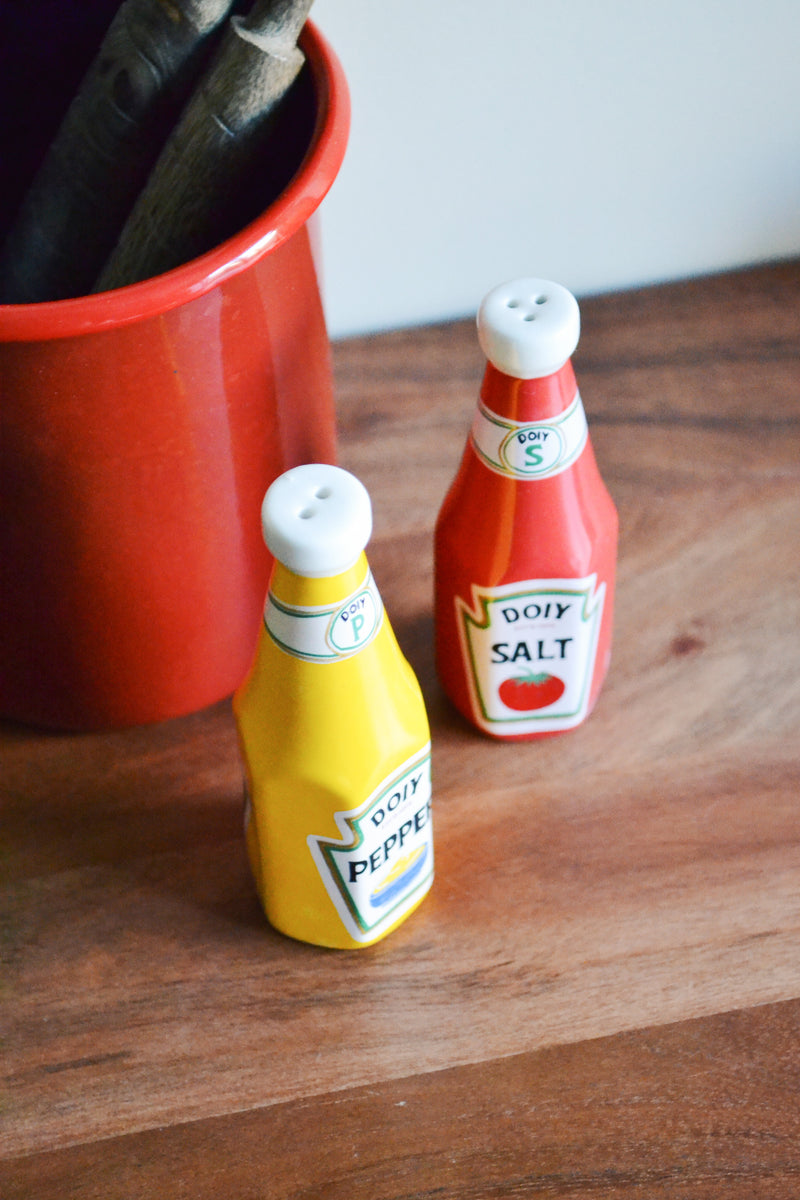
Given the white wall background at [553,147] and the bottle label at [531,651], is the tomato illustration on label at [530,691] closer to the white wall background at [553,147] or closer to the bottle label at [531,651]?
the bottle label at [531,651]

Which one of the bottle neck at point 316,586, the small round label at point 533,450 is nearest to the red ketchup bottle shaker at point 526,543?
the small round label at point 533,450

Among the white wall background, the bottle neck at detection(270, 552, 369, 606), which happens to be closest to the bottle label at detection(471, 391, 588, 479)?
the bottle neck at detection(270, 552, 369, 606)

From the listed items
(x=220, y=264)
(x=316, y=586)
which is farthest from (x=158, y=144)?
(x=316, y=586)

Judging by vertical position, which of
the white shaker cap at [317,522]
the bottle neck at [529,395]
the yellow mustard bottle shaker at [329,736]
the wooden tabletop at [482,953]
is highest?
the white shaker cap at [317,522]

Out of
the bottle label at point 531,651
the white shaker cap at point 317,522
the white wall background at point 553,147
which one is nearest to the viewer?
the white shaker cap at point 317,522

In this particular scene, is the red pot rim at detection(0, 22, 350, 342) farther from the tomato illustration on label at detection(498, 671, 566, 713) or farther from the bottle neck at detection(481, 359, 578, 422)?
the tomato illustration on label at detection(498, 671, 566, 713)

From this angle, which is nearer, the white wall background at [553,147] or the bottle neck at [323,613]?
the bottle neck at [323,613]
